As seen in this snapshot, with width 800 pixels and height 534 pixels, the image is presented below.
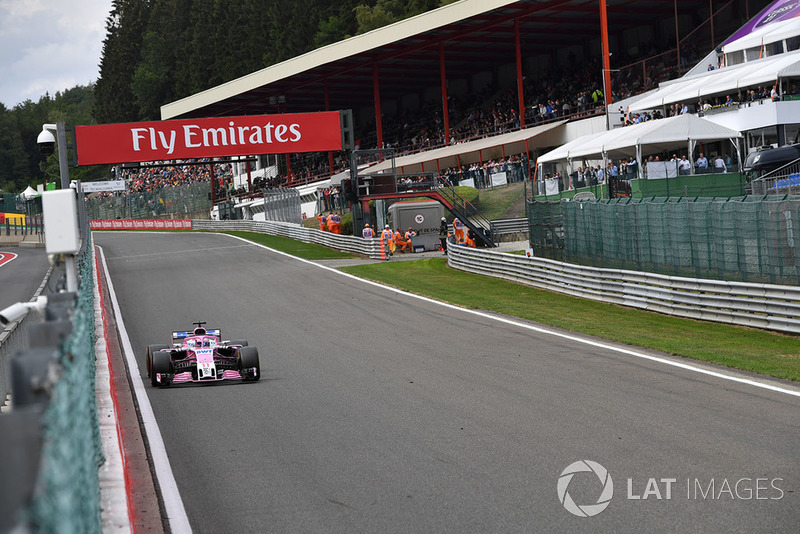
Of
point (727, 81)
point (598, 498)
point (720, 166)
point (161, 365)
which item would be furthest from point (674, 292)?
point (727, 81)

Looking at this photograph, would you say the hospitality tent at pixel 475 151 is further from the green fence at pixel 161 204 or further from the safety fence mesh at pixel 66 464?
the safety fence mesh at pixel 66 464

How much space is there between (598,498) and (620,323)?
39.9 feet

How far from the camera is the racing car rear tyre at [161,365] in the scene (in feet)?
40.7

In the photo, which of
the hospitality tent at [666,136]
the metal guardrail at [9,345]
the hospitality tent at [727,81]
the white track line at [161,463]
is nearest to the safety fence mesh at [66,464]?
the white track line at [161,463]

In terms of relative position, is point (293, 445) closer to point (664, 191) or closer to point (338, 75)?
point (664, 191)

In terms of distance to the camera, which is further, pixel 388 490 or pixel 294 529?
pixel 388 490

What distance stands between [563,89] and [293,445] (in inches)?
1897

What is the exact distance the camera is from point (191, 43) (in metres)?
126

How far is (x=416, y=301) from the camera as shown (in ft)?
75.8

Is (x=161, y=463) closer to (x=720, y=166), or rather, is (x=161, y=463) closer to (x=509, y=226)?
(x=720, y=166)

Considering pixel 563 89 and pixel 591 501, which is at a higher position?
pixel 563 89

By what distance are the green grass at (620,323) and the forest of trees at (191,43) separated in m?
68.2

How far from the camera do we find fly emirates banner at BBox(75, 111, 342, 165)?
1485 inches

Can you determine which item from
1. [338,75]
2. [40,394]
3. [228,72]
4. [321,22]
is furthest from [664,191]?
[228,72]
